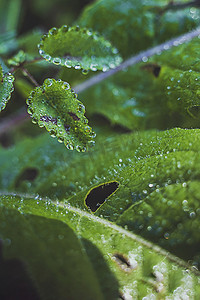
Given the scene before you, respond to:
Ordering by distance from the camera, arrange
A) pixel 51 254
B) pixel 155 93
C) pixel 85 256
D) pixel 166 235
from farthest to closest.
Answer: pixel 155 93 → pixel 51 254 → pixel 85 256 → pixel 166 235

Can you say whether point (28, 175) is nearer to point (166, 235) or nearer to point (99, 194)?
point (99, 194)

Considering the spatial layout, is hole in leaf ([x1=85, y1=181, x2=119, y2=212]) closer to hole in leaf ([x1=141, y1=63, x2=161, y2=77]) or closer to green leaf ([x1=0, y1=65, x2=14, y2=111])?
green leaf ([x1=0, y1=65, x2=14, y2=111])

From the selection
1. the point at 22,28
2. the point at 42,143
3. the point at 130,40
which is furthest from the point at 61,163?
the point at 22,28

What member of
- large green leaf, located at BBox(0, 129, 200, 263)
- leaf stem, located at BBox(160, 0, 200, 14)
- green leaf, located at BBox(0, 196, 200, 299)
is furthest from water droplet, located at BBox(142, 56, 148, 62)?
green leaf, located at BBox(0, 196, 200, 299)

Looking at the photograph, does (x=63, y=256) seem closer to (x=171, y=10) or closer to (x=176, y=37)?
(x=176, y=37)

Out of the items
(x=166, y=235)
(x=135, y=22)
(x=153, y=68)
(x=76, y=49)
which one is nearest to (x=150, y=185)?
(x=166, y=235)

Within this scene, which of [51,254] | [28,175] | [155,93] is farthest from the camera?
[28,175]

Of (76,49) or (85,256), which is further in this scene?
(76,49)

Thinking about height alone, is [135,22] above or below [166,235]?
above
